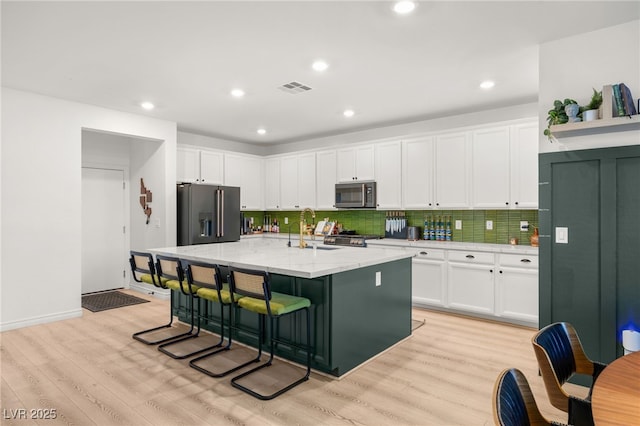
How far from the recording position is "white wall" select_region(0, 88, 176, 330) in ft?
13.6

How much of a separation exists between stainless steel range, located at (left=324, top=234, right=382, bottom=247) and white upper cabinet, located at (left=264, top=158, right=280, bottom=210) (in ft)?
5.17

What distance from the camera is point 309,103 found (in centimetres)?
477

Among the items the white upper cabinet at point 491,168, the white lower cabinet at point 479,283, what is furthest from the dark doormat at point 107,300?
the white upper cabinet at point 491,168

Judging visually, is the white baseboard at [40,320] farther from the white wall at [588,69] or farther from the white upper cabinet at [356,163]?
the white wall at [588,69]

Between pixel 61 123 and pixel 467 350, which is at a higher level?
pixel 61 123

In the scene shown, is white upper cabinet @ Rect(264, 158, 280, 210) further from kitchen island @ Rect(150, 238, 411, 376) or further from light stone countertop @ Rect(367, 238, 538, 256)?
kitchen island @ Rect(150, 238, 411, 376)

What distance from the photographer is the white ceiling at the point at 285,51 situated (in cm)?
261

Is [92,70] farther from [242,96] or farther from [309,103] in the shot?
[309,103]

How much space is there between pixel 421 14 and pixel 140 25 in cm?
205

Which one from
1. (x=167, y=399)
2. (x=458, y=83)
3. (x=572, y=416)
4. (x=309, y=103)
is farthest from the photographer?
(x=309, y=103)

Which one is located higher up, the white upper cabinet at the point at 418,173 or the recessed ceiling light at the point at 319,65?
the recessed ceiling light at the point at 319,65

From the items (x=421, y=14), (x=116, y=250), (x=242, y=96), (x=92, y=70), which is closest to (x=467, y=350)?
(x=421, y=14)

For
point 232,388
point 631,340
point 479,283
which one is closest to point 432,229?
point 479,283

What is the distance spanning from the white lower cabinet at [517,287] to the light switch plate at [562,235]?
1244 mm
